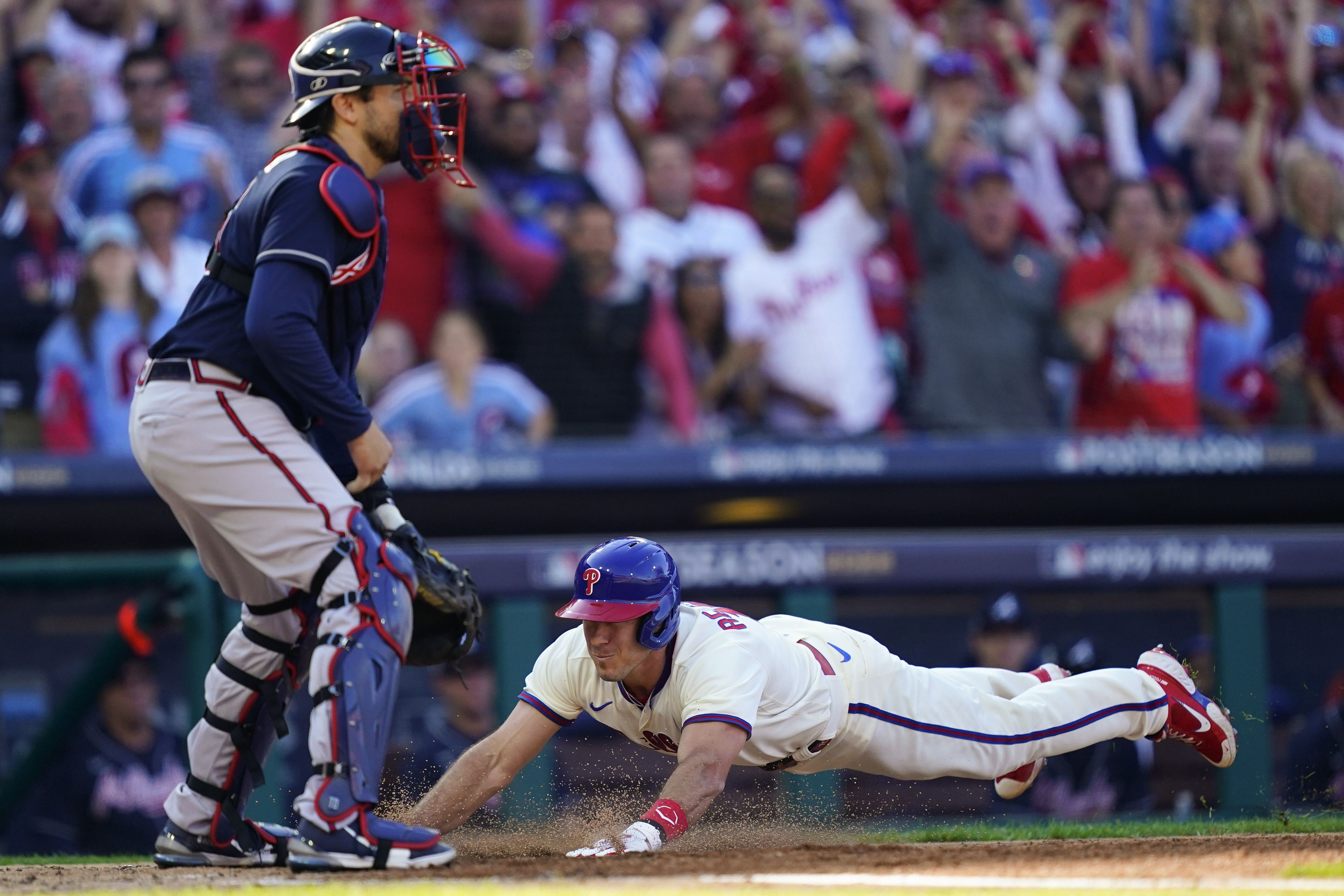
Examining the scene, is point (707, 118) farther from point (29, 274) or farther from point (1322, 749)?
point (1322, 749)

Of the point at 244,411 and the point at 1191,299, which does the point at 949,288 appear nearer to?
the point at 1191,299

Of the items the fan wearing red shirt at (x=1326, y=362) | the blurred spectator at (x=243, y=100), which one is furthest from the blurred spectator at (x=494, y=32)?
the fan wearing red shirt at (x=1326, y=362)

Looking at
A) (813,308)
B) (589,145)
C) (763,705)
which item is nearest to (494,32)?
(589,145)

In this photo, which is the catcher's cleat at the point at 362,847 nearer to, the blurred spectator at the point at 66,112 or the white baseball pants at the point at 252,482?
the white baseball pants at the point at 252,482

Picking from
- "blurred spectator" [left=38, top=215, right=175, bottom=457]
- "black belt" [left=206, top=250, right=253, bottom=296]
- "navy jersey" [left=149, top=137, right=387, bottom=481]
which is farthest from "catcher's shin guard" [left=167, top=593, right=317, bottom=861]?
"blurred spectator" [left=38, top=215, right=175, bottom=457]

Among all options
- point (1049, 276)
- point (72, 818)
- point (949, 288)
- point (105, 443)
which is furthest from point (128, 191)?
point (1049, 276)
